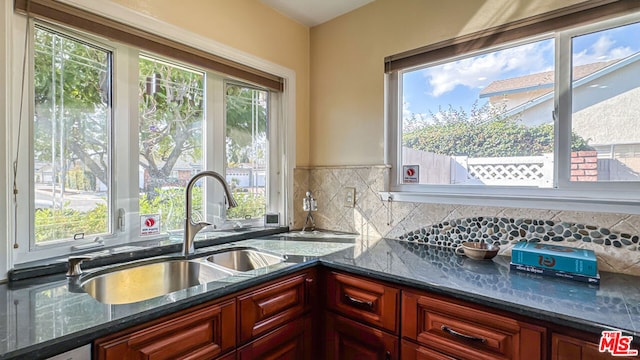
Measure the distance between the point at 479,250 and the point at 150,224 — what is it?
64.4 inches

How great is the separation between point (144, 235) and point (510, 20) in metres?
2.13

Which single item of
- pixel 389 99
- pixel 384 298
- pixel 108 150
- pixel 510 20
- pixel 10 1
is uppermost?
pixel 510 20

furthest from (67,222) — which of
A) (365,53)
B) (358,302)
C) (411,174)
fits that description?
(365,53)

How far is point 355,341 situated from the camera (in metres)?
1.44

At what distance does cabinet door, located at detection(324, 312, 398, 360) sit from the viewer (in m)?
1.32

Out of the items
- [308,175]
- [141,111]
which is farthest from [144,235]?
[308,175]

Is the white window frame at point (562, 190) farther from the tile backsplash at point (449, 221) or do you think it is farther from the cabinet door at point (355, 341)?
the cabinet door at point (355, 341)

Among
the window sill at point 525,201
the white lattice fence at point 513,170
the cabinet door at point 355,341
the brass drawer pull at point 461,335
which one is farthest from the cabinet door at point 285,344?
the white lattice fence at point 513,170

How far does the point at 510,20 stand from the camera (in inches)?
62.0

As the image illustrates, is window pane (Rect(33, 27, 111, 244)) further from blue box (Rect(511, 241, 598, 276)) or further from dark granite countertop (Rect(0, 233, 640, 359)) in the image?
blue box (Rect(511, 241, 598, 276))

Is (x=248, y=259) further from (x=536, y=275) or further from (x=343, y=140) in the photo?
(x=536, y=275)

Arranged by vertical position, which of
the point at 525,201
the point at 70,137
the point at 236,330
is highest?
the point at 70,137

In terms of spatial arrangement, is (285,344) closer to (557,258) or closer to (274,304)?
(274,304)

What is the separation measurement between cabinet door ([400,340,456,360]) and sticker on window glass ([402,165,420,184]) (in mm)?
973
